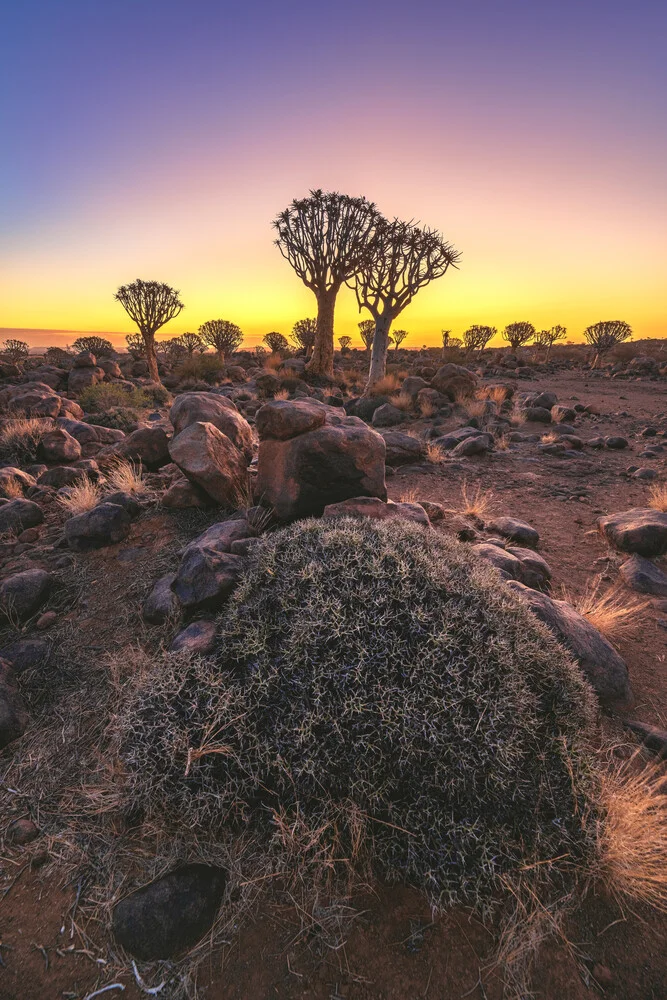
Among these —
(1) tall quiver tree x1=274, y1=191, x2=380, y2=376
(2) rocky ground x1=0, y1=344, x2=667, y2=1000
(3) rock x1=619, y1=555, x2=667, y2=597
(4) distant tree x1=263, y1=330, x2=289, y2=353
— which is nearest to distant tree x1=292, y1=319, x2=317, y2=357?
(4) distant tree x1=263, y1=330, x2=289, y2=353

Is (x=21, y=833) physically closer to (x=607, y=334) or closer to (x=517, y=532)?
(x=517, y=532)

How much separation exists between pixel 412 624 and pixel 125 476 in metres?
4.89

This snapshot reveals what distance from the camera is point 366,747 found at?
2070 mm

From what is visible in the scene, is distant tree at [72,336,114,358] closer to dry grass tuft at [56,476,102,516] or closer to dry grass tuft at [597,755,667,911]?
dry grass tuft at [56,476,102,516]

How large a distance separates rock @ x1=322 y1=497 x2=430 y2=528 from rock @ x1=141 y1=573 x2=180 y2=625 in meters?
1.68

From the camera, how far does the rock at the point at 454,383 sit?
16.3 meters

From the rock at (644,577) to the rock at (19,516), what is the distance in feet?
24.4

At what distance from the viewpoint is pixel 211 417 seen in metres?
5.72

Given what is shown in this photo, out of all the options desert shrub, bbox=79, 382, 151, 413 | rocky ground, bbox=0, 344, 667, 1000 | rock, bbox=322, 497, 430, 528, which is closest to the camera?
rocky ground, bbox=0, 344, 667, 1000

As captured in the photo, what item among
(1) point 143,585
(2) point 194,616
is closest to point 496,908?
(2) point 194,616

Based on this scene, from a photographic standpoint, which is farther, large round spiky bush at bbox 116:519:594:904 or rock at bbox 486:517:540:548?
rock at bbox 486:517:540:548

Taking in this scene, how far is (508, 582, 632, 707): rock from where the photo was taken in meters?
3.15

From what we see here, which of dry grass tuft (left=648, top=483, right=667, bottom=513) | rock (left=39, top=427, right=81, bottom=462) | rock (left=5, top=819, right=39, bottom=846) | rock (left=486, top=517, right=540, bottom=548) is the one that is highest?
rock (left=39, top=427, right=81, bottom=462)

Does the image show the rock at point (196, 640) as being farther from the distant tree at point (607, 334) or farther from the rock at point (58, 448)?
the distant tree at point (607, 334)
